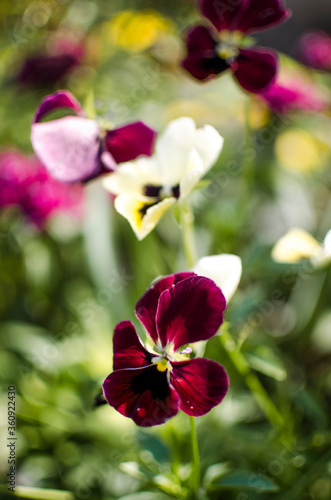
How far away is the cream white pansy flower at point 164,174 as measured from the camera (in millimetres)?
492

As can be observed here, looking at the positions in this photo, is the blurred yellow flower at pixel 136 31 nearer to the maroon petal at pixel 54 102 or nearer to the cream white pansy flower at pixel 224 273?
the maroon petal at pixel 54 102

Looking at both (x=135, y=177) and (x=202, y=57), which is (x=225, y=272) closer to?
(x=135, y=177)

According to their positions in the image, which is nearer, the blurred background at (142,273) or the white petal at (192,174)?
the white petal at (192,174)

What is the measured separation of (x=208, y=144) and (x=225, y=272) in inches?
5.5

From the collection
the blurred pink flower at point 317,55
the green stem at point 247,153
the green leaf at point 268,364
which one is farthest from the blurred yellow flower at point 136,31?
the green leaf at point 268,364

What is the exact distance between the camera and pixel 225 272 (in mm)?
462

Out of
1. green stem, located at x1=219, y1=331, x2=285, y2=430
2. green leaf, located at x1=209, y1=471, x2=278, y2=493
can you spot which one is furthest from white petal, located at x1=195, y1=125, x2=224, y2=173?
green leaf, located at x1=209, y1=471, x2=278, y2=493

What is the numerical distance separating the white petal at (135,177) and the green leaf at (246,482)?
339 millimetres

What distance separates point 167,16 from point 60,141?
4.70ft

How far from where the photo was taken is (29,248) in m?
1.14

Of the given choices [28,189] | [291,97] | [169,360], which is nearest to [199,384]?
[169,360]

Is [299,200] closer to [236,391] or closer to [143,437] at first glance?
[236,391]

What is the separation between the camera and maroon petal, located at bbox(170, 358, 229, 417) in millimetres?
395

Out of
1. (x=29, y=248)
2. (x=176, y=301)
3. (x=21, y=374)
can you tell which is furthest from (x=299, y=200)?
(x=176, y=301)
